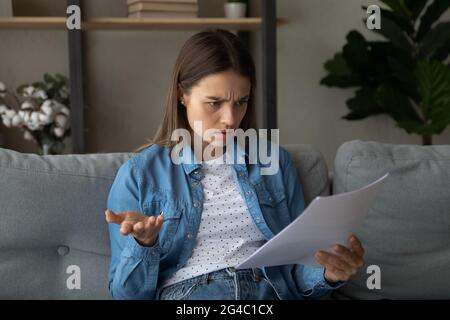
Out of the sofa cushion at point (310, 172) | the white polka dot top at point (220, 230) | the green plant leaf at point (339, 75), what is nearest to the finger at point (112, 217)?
the white polka dot top at point (220, 230)

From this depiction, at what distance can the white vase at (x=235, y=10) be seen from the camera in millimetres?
3273

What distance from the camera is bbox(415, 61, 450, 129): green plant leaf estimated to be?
327 centimetres

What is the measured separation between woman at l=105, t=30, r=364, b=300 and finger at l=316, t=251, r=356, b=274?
0.01 meters

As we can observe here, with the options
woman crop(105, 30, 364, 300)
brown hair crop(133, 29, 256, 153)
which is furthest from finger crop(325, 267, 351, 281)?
brown hair crop(133, 29, 256, 153)

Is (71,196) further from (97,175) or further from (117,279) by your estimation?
(117,279)

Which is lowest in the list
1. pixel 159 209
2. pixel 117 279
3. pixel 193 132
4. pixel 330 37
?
pixel 117 279

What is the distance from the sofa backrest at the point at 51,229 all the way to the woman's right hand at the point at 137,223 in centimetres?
39

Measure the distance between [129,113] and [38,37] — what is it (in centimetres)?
55

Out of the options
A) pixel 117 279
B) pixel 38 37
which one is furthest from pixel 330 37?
pixel 117 279

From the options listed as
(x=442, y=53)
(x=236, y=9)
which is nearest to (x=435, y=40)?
(x=442, y=53)

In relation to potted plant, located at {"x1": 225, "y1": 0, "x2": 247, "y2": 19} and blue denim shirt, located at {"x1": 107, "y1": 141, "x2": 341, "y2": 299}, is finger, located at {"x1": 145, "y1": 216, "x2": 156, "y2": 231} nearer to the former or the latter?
blue denim shirt, located at {"x1": 107, "y1": 141, "x2": 341, "y2": 299}

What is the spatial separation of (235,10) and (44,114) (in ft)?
3.19

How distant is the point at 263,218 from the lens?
59.6 inches

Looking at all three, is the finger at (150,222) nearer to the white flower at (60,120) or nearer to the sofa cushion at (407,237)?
the sofa cushion at (407,237)
